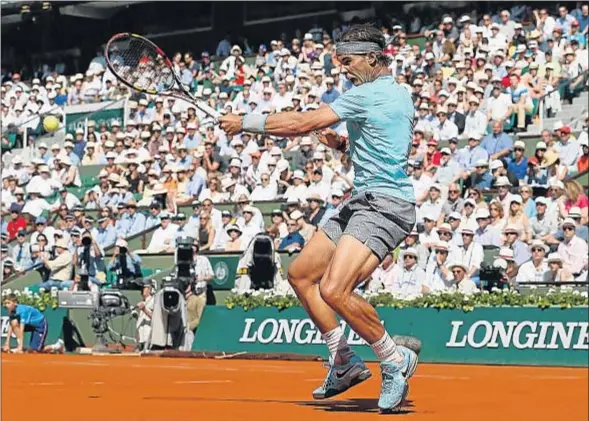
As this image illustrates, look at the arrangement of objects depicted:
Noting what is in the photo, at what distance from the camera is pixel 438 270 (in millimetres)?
15680

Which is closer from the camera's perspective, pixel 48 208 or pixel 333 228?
pixel 333 228

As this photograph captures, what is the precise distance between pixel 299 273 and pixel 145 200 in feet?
47.2

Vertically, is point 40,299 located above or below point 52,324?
above

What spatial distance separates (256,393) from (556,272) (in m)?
6.50

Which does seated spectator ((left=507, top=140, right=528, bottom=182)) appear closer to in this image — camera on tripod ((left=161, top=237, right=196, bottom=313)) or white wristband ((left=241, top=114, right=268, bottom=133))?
camera on tripod ((left=161, top=237, right=196, bottom=313))

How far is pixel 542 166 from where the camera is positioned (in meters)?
17.4

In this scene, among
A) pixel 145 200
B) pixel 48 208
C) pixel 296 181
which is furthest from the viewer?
pixel 48 208

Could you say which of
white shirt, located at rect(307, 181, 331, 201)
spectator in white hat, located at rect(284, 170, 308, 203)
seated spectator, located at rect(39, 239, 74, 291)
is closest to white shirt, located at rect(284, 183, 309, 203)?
spectator in white hat, located at rect(284, 170, 308, 203)

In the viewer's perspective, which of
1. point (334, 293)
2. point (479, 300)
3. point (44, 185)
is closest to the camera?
point (334, 293)

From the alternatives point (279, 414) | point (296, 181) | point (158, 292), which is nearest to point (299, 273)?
point (279, 414)

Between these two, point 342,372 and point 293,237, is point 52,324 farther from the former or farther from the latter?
point 342,372

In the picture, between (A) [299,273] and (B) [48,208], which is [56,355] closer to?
(B) [48,208]

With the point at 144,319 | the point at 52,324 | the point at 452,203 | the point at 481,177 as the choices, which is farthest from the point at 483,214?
the point at 52,324

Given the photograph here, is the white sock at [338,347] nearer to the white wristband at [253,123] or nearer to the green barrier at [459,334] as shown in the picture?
the white wristband at [253,123]
